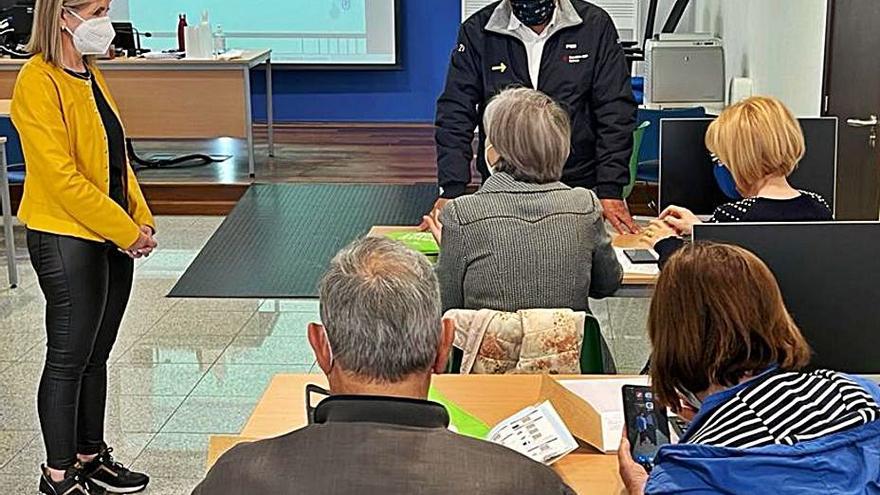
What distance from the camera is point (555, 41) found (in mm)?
3633

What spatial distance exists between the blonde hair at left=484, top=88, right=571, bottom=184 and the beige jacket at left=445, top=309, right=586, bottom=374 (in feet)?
1.37

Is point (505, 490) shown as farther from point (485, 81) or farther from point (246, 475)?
point (485, 81)

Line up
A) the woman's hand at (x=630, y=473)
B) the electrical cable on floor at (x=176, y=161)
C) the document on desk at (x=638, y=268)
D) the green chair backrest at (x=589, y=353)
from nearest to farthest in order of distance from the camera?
1. the woman's hand at (x=630, y=473)
2. the green chair backrest at (x=589, y=353)
3. the document on desk at (x=638, y=268)
4. the electrical cable on floor at (x=176, y=161)

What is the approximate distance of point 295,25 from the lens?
10086mm

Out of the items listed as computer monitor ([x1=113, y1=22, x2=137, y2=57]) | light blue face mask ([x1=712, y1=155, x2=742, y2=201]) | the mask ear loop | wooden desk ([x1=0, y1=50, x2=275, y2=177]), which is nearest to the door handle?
light blue face mask ([x1=712, y1=155, x2=742, y2=201])

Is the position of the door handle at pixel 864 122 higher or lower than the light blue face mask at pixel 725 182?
higher

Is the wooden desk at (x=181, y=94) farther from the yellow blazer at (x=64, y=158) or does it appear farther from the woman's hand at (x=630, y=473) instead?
the woman's hand at (x=630, y=473)

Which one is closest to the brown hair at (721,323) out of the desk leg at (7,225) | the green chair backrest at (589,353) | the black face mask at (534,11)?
the green chair backrest at (589,353)

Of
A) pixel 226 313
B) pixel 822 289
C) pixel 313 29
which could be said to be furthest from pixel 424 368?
pixel 313 29

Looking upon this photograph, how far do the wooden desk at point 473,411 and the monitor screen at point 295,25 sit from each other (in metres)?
7.93

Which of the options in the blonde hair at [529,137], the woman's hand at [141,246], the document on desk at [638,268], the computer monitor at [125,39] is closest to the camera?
the blonde hair at [529,137]

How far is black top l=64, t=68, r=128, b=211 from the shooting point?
2.95m

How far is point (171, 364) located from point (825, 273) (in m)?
2.97

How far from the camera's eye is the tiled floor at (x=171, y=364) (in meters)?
3.60
